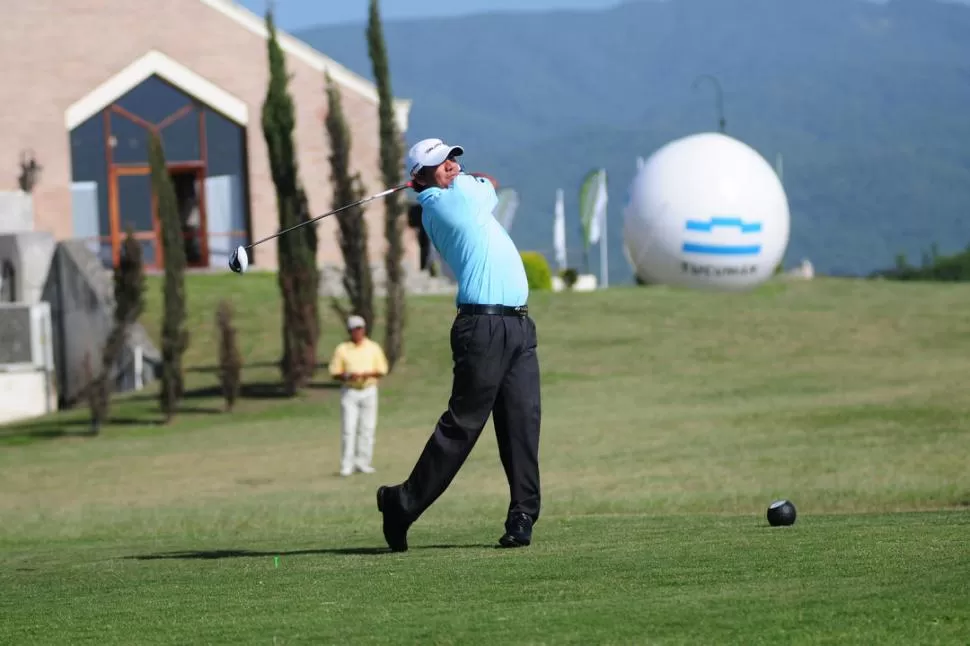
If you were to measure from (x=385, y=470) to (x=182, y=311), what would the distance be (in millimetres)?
9809

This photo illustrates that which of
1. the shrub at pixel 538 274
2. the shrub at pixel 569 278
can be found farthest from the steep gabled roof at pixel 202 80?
the shrub at pixel 569 278

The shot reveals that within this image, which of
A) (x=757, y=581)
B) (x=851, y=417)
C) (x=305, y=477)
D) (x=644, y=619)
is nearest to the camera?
(x=644, y=619)

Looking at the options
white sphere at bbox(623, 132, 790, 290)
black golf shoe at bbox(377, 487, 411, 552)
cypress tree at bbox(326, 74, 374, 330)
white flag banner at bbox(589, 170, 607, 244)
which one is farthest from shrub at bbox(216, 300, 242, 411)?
white flag banner at bbox(589, 170, 607, 244)

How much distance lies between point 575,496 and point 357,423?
4.73 meters

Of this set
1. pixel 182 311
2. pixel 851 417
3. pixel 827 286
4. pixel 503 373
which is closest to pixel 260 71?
pixel 827 286

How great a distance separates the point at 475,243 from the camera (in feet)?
32.9

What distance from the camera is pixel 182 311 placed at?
30.8 meters

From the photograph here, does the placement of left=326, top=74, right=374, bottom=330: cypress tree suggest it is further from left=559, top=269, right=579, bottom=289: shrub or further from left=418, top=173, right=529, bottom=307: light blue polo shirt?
left=559, top=269, right=579, bottom=289: shrub

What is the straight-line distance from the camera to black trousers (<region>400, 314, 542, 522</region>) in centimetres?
988

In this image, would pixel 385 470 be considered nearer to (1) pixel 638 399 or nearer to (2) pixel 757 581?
(1) pixel 638 399

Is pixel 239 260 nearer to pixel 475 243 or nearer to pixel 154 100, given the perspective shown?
pixel 475 243

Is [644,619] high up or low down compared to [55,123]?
down

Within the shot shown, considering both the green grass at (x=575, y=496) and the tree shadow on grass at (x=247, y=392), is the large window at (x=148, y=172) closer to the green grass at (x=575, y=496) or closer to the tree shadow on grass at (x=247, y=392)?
the green grass at (x=575, y=496)

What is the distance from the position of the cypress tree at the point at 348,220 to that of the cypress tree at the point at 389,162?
50 cm
